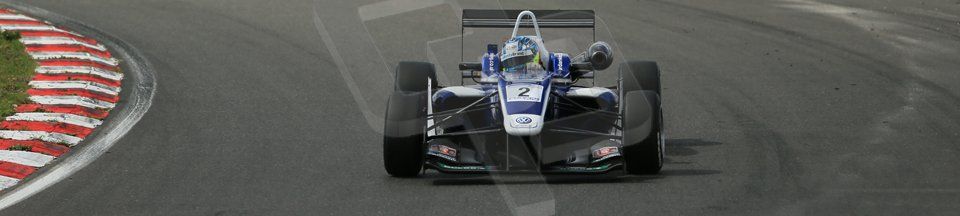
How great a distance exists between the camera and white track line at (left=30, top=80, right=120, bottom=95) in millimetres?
16047

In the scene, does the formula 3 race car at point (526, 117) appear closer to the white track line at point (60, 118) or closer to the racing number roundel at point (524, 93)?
the racing number roundel at point (524, 93)

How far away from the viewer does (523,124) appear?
11500mm

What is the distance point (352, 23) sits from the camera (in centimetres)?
2142

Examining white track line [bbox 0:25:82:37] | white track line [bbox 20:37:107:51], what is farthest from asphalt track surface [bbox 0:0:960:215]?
white track line [bbox 0:25:82:37]

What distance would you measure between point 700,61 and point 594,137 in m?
6.43

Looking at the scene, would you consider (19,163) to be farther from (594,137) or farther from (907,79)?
(907,79)

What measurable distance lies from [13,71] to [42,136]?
3.57 meters

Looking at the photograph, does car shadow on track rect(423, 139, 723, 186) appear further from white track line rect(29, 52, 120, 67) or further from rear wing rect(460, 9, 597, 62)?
white track line rect(29, 52, 120, 67)

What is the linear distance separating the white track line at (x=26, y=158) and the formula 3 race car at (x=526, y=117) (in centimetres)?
295

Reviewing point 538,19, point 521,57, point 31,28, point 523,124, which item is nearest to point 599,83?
point 538,19

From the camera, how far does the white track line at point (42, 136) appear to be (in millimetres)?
13578

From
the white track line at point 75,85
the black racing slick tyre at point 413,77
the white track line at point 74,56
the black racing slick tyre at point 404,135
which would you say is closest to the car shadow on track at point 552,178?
the black racing slick tyre at point 404,135

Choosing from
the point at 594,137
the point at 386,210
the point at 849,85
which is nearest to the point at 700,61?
the point at 849,85

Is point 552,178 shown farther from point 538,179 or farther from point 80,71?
point 80,71
